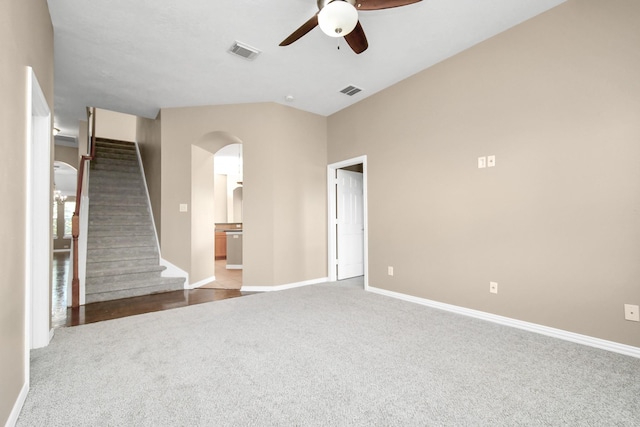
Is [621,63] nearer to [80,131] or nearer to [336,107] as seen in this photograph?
[336,107]

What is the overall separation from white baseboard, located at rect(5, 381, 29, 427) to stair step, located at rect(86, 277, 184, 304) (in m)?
2.52

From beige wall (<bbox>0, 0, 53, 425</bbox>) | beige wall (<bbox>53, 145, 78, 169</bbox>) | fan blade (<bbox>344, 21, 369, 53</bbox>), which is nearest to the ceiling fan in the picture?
fan blade (<bbox>344, 21, 369, 53</bbox>)

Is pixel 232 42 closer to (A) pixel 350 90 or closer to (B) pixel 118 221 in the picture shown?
(A) pixel 350 90

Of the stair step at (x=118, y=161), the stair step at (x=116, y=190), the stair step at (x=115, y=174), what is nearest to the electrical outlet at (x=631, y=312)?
the stair step at (x=116, y=190)

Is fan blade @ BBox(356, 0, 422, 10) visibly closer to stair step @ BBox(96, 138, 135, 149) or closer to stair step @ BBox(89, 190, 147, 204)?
stair step @ BBox(89, 190, 147, 204)

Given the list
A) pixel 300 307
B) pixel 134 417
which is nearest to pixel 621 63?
pixel 300 307

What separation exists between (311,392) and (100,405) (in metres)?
1.20

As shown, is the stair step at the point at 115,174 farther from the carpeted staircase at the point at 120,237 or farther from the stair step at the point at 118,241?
the stair step at the point at 118,241

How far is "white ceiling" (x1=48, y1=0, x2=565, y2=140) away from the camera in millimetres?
2590

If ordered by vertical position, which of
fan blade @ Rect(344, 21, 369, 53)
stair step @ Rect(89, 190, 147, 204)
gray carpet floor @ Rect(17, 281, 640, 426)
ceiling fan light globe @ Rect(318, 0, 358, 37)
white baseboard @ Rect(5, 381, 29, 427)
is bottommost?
gray carpet floor @ Rect(17, 281, 640, 426)

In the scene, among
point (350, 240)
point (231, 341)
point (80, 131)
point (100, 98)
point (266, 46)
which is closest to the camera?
point (231, 341)

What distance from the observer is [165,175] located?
15.5 ft

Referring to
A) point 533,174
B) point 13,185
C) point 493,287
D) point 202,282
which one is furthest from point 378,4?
point 202,282

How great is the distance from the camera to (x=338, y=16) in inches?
75.0
